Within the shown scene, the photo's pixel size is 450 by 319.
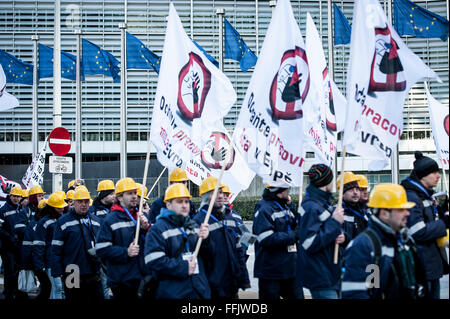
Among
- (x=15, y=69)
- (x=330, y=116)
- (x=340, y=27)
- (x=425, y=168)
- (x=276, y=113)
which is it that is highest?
(x=340, y=27)

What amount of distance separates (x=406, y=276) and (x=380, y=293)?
0.24 metres

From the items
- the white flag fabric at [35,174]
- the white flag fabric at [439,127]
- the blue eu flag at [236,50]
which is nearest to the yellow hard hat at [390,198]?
the white flag fabric at [439,127]

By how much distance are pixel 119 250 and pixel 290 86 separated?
9.57 feet

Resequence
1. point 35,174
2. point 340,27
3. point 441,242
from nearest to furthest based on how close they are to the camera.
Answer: point 441,242
point 35,174
point 340,27

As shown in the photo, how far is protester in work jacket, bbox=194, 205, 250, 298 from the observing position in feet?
25.8

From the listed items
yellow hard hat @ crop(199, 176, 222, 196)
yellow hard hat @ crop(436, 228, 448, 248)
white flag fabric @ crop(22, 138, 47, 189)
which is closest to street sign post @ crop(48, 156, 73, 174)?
white flag fabric @ crop(22, 138, 47, 189)

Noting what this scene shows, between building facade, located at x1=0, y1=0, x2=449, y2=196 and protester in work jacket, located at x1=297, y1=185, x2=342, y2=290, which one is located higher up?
building facade, located at x1=0, y1=0, x2=449, y2=196

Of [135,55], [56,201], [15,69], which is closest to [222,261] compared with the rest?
[56,201]

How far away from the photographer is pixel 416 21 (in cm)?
1580

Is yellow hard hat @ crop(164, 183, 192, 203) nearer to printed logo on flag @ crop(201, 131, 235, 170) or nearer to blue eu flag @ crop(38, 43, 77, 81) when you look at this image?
printed logo on flag @ crop(201, 131, 235, 170)

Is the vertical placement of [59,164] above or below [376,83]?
below

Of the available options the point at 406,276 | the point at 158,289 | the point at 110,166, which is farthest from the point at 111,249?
the point at 110,166

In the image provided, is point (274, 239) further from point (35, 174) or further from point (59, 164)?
point (35, 174)
